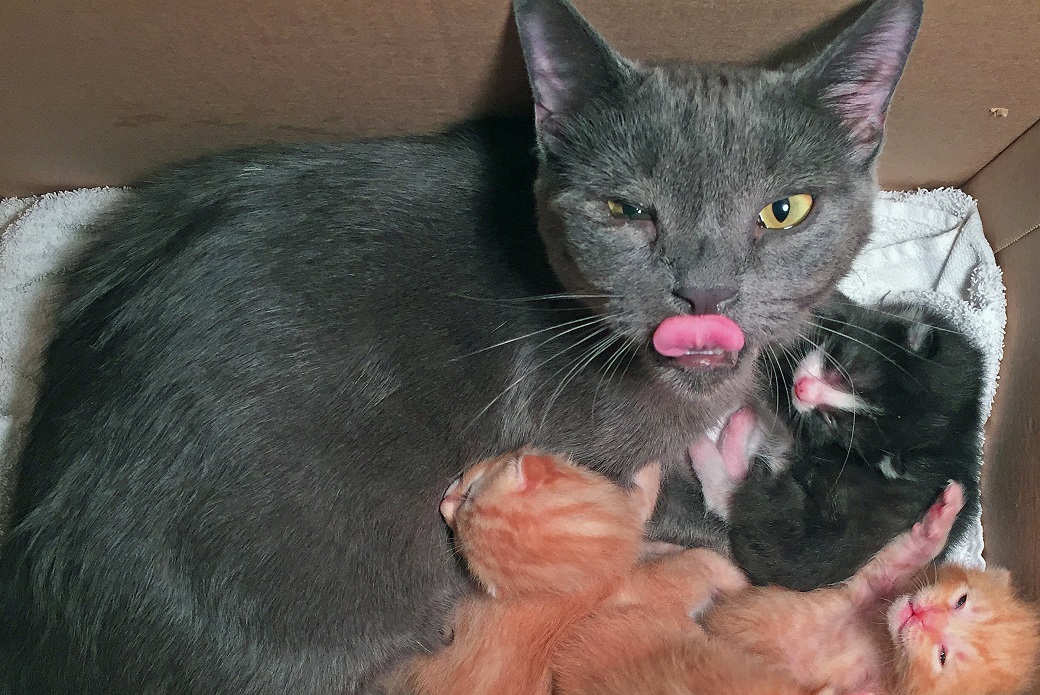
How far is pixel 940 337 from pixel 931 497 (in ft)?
0.97

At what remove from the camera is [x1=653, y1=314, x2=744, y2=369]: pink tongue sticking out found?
44.3 inches

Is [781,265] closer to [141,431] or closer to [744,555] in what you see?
[744,555]

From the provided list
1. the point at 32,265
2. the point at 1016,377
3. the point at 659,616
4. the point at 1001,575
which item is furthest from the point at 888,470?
the point at 32,265

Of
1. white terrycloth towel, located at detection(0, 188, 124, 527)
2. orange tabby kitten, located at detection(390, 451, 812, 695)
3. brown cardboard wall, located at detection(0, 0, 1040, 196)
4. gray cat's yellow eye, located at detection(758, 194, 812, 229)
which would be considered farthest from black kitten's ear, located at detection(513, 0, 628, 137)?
white terrycloth towel, located at detection(0, 188, 124, 527)

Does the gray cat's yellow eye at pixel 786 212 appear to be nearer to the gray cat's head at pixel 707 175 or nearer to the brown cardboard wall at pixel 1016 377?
the gray cat's head at pixel 707 175

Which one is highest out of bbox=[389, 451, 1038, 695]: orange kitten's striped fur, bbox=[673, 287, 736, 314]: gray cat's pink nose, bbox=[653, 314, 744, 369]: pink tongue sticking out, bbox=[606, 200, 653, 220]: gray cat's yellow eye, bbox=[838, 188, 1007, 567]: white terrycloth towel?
bbox=[606, 200, 653, 220]: gray cat's yellow eye

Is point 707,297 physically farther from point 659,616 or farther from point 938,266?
point 938,266

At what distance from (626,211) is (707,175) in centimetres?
13

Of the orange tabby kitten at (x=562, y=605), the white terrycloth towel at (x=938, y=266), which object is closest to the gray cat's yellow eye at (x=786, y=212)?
the orange tabby kitten at (x=562, y=605)

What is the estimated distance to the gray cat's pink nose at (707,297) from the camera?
1.10m

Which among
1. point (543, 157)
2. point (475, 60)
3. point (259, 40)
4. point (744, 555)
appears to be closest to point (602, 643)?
point (744, 555)

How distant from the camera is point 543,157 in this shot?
1259mm

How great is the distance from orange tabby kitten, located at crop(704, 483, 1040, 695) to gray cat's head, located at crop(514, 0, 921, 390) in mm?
544

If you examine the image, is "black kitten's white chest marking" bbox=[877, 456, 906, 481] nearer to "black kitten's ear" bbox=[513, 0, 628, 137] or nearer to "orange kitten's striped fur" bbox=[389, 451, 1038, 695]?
"orange kitten's striped fur" bbox=[389, 451, 1038, 695]
